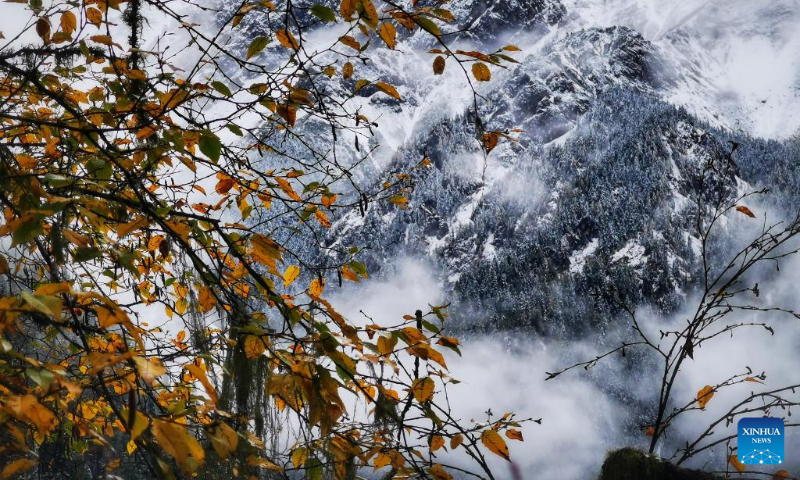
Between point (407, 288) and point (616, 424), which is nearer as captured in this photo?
point (616, 424)

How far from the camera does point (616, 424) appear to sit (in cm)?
13788

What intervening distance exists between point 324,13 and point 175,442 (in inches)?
49.5

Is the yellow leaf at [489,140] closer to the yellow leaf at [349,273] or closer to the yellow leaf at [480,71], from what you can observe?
the yellow leaf at [480,71]

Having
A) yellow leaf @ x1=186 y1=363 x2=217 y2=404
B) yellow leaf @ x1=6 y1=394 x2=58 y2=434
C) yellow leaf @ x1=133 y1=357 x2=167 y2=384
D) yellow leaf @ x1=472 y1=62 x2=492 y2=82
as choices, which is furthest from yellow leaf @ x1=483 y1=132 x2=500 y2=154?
yellow leaf @ x1=6 y1=394 x2=58 y2=434

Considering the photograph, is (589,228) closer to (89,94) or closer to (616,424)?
(616,424)

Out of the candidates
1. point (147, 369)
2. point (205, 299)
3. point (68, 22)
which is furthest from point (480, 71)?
point (68, 22)

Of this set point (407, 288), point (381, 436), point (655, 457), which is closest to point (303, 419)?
point (381, 436)

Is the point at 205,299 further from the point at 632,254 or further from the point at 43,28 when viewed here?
the point at 632,254

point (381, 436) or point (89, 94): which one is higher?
point (89, 94)

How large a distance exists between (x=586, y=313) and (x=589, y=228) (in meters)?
34.0

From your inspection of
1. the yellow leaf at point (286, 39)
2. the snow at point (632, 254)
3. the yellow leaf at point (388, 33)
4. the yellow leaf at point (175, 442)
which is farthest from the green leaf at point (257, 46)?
the snow at point (632, 254)

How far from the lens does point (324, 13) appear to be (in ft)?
5.58

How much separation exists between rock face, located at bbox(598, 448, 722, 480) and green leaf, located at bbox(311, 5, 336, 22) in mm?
1670

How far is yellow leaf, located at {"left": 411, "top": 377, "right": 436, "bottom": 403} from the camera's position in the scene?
1657mm
